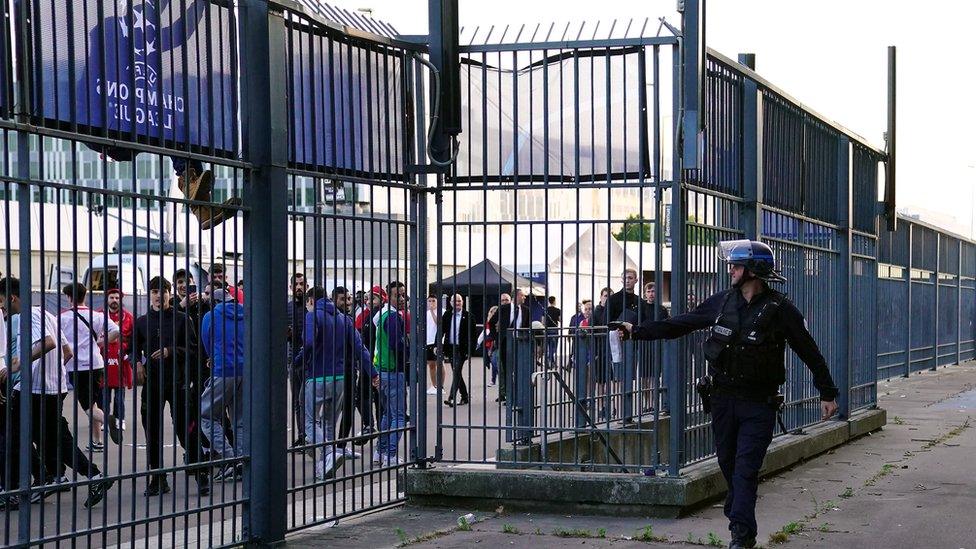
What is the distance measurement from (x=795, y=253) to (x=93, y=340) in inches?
311

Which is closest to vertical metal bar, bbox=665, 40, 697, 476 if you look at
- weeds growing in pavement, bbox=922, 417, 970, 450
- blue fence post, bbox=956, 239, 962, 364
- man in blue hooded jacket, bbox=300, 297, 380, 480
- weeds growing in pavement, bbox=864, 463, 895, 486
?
man in blue hooded jacket, bbox=300, 297, 380, 480

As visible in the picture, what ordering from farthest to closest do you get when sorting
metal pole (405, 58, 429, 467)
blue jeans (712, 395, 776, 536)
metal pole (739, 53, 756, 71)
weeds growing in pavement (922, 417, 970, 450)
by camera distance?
metal pole (739, 53, 756, 71), weeds growing in pavement (922, 417, 970, 450), metal pole (405, 58, 429, 467), blue jeans (712, 395, 776, 536)

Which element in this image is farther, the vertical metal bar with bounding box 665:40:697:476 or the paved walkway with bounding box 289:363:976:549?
the vertical metal bar with bounding box 665:40:697:476

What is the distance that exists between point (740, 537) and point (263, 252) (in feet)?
10.0

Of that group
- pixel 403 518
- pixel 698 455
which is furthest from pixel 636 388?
pixel 403 518

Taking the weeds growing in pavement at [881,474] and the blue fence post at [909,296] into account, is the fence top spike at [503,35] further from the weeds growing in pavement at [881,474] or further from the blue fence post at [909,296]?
the blue fence post at [909,296]

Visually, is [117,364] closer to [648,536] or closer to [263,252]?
[263,252]

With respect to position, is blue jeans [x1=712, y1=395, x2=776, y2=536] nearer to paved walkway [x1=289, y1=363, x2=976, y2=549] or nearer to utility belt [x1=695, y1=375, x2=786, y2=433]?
utility belt [x1=695, y1=375, x2=786, y2=433]

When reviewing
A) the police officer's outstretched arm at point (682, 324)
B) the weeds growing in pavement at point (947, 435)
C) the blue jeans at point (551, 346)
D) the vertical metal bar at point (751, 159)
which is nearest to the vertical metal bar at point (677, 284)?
the police officer's outstretched arm at point (682, 324)

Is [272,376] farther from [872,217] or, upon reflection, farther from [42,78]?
[872,217]

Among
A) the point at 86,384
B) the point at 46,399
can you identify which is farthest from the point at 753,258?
the point at 86,384

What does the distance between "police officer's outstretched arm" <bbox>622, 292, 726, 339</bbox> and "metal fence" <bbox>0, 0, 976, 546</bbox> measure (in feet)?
2.37

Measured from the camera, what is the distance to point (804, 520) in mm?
9141

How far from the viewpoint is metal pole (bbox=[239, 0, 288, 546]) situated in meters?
7.76
